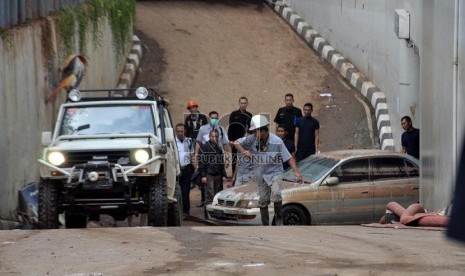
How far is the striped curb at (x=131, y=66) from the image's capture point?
30266mm

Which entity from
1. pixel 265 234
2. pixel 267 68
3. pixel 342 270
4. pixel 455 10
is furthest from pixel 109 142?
pixel 267 68

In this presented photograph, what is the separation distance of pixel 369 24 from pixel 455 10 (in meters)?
13.7

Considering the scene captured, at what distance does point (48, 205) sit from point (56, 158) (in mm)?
639

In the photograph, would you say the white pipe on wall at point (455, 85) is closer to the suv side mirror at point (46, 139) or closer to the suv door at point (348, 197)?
the suv door at point (348, 197)

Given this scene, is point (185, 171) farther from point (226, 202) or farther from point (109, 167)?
point (109, 167)

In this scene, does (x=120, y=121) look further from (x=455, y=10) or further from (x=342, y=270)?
(x=342, y=270)

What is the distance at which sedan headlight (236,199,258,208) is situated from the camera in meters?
18.4

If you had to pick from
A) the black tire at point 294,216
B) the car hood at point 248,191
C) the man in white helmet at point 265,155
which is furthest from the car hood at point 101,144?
the black tire at point 294,216

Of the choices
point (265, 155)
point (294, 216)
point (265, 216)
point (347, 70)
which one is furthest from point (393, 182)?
point (347, 70)

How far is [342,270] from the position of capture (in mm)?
9305

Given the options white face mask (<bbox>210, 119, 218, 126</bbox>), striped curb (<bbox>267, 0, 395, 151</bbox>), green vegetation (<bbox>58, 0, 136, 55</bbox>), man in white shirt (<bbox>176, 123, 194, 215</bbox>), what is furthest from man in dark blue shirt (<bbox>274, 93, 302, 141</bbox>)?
green vegetation (<bbox>58, 0, 136, 55</bbox>)

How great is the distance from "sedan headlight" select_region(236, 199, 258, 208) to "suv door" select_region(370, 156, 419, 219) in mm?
1997

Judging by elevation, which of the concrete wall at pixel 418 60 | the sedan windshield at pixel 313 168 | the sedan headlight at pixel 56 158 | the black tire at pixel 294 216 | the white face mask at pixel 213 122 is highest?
the concrete wall at pixel 418 60

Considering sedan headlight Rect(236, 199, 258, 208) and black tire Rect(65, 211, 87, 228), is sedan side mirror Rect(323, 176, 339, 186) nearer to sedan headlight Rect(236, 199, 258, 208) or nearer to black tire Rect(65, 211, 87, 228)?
sedan headlight Rect(236, 199, 258, 208)
